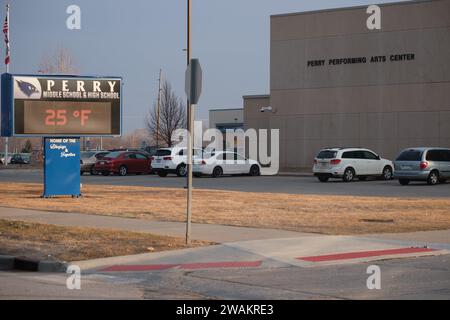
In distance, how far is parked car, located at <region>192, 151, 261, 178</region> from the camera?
38.2 m

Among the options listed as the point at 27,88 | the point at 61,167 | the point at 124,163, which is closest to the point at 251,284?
the point at 27,88

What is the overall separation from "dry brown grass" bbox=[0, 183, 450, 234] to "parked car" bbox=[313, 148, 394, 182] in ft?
32.3

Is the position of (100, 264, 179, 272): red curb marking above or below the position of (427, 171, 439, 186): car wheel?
below

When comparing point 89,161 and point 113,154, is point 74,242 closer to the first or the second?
point 113,154

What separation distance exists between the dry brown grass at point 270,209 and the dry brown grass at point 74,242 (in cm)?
312

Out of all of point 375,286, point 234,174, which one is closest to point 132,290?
point 375,286

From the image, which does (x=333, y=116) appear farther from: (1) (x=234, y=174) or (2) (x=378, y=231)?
(2) (x=378, y=231)

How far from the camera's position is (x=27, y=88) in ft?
73.6

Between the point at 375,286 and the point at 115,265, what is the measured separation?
414cm

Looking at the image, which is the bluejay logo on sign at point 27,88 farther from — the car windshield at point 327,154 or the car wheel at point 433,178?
the car wheel at point 433,178

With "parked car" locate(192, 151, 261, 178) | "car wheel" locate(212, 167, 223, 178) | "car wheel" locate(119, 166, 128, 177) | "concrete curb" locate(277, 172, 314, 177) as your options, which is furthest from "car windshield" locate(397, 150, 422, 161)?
"car wheel" locate(119, 166, 128, 177)

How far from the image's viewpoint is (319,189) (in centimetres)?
2855

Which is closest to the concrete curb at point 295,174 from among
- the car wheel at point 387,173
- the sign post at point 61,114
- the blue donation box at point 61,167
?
the car wheel at point 387,173

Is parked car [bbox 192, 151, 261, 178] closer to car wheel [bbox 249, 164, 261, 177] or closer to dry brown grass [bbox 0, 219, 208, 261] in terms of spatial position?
car wheel [bbox 249, 164, 261, 177]
